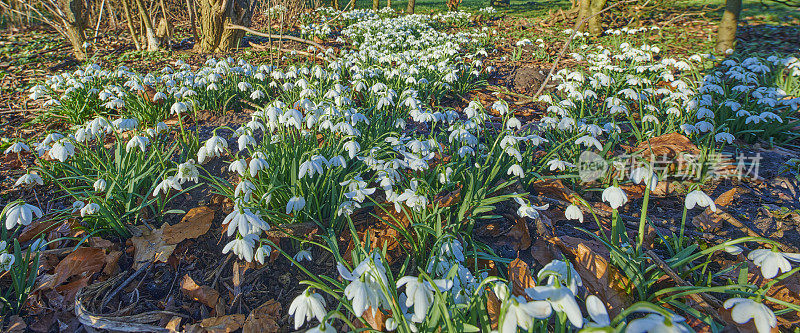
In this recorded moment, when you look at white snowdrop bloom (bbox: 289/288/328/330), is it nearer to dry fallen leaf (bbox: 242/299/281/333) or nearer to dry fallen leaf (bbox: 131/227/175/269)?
dry fallen leaf (bbox: 242/299/281/333)

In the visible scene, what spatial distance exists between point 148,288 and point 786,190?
163 inches

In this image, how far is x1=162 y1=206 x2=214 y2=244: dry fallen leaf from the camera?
211 cm

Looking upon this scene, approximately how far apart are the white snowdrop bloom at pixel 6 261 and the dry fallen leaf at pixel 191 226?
60cm

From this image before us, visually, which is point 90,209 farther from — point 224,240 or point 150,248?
point 224,240

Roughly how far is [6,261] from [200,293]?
81 cm

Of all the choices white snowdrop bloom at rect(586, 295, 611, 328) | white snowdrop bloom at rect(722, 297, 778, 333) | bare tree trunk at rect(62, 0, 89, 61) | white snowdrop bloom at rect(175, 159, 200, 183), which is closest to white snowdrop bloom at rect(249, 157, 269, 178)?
white snowdrop bloom at rect(175, 159, 200, 183)

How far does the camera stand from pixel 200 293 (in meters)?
1.82

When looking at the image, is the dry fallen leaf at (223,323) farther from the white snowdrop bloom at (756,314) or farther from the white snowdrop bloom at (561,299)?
the white snowdrop bloom at (756,314)

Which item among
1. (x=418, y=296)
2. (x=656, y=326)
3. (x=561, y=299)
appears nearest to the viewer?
(x=656, y=326)

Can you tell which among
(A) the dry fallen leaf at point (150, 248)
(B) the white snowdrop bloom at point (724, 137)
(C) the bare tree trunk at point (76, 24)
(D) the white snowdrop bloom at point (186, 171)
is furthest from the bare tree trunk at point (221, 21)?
(B) the white snowdrop bloom at point (724, 137)

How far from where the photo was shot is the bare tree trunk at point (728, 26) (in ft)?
20.1

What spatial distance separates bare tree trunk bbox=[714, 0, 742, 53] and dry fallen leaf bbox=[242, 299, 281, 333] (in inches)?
315

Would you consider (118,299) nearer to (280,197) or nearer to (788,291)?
(280,197)

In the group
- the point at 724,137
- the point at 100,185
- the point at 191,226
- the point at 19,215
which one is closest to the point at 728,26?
the point at 724,137
